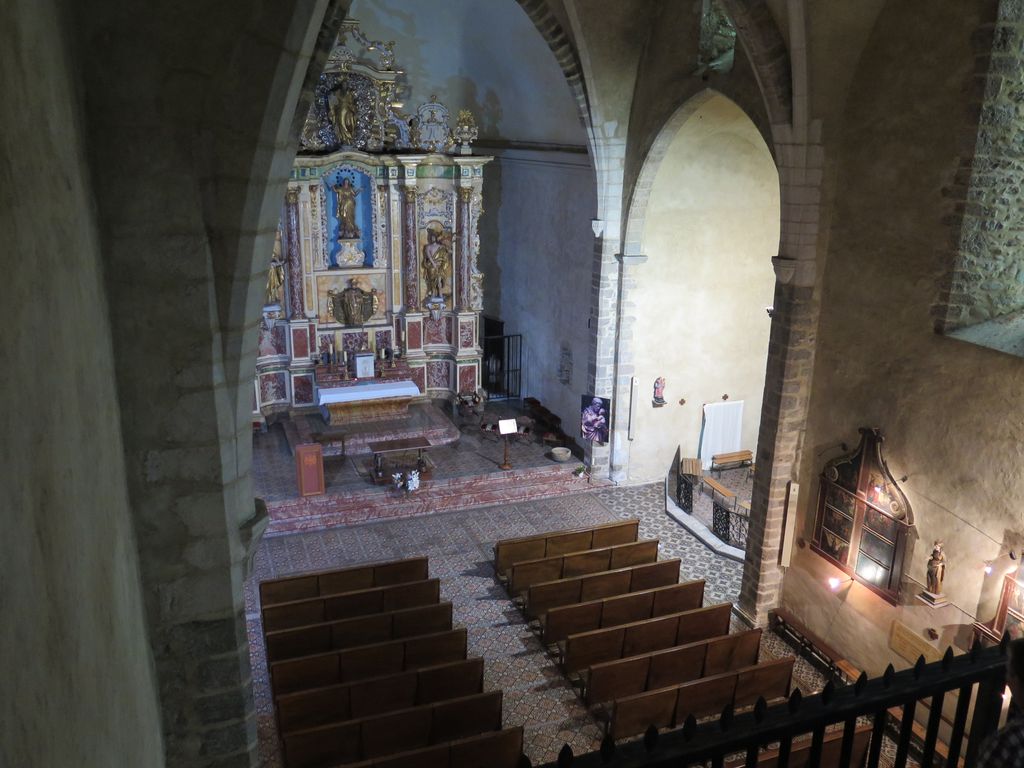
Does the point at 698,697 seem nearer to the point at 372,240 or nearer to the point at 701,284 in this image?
the point at 701,284

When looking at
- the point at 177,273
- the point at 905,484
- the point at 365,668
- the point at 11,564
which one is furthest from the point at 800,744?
the point at 11,564

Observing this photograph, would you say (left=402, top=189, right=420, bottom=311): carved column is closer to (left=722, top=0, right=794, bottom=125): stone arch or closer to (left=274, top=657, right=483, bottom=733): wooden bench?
(left=722, top=0, right=794, bottom=125): stone arch

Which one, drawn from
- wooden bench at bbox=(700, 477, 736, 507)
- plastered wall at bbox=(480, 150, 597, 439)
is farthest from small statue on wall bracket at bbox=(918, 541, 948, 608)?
plastered wall at bbox=(480, 150, 597, 439)

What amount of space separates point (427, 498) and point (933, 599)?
762cm

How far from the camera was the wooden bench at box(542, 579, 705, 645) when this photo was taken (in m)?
9.54

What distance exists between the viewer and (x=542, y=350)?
17.8 m

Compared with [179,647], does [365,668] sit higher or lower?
lower

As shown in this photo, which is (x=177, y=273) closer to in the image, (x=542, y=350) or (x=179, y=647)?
(x=179, y=647)

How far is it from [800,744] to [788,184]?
564cm

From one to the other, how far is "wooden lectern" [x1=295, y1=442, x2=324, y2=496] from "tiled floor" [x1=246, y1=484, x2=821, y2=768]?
2.55ft

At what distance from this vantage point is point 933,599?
8.41 meters

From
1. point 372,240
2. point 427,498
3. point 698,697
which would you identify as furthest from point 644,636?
point 372,240

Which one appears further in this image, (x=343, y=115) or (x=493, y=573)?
(x=343, y=115)

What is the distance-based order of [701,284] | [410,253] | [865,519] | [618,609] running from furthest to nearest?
1. [410,253]
2. [701,284]
3. [618,609]
4. [865,519]
